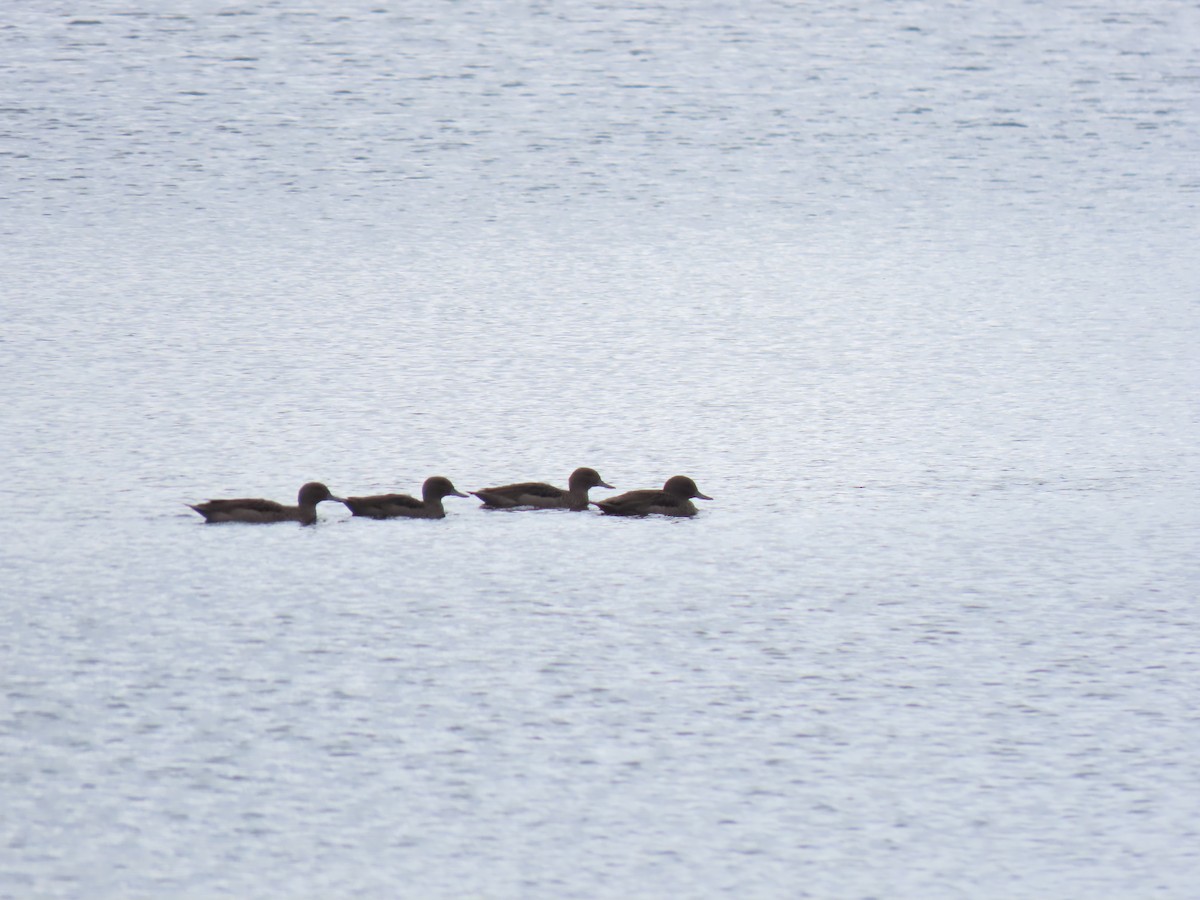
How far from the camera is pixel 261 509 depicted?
1305 centimetres

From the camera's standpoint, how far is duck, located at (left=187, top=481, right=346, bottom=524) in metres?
13.0

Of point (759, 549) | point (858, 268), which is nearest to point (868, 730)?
point (759, 549)

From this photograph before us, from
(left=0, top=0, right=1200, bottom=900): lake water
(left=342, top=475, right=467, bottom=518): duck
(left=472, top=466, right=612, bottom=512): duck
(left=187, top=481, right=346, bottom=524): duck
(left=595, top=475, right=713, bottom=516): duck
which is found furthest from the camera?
(left=595, top=475, right=713, bottom=516): duck

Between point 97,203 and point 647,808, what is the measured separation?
2284cm

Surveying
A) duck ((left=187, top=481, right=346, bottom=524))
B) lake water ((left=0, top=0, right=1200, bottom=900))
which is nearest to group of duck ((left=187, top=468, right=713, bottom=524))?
duck ((left=187, top=481, right=346, bottom=524))

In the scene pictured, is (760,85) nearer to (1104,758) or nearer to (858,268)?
(858,268)

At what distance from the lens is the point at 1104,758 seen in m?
8.73

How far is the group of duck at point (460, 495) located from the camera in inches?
514

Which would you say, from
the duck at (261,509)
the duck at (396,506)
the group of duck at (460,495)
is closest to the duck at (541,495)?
the group of duck at (460,495)

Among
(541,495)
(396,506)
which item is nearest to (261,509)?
(396,506)

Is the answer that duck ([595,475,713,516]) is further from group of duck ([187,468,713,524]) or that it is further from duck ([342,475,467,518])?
duck ([342,475,467,518])

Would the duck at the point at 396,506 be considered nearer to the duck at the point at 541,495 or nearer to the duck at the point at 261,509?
the duck at the point at 261,509

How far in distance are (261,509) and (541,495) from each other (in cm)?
187

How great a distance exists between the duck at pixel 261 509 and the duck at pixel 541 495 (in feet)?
3.56
